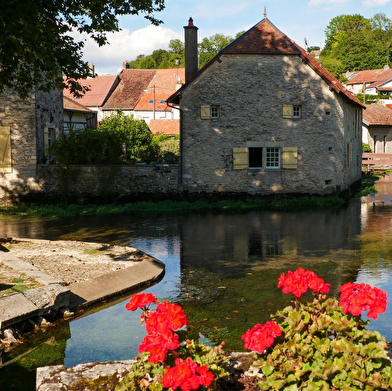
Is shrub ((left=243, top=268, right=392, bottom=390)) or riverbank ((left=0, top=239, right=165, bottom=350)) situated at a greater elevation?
shrub ((left=243, top=268, right=392, bottom=390))

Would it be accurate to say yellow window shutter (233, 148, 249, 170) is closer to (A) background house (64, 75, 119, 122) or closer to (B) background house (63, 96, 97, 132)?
(B) background house (63, 96, 97, 132)

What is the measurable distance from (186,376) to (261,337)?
0.73 meters

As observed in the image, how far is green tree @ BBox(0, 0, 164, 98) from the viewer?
959 cm

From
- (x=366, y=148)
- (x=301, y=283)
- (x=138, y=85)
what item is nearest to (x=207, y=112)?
(x=301, y=283)

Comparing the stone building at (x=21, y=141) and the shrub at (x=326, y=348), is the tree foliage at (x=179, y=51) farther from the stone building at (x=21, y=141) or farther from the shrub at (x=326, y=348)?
the shrub at (x=326, y=348)

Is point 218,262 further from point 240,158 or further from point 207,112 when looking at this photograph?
point 207,112

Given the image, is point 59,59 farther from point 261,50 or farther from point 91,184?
point 261,50

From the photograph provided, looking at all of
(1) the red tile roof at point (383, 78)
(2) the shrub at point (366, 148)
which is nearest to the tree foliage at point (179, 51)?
(1) the red tile roof at point (383, 78)

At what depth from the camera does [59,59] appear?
40.8 ft

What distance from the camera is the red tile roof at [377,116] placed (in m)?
39.9

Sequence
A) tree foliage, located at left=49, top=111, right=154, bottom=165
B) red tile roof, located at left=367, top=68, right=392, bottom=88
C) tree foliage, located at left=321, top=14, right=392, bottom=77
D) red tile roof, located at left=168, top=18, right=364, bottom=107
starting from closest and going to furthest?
tree foliage, located at left=49, top=111, right=154, bottom=165, red tile roof, located at left=168, top=18, right=364, bottom=107, red tile roof, located at left=367, top=68, right=392, bottom=88, tree foliage, located at left=321, top=14, right=392, bottom=77

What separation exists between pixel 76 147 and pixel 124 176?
254 centimetres

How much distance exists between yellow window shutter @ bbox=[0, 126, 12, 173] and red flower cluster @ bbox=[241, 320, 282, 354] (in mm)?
18893

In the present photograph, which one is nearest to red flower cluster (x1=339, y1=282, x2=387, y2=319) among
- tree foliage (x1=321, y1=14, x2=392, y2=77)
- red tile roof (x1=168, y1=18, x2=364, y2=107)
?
red tile roof (x1=168, y1=18, x2=364, y2=107)
